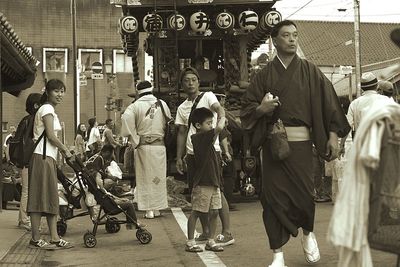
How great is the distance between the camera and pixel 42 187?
824 centimetres

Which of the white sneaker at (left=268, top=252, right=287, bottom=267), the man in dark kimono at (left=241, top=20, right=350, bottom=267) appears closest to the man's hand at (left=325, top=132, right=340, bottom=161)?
the man in dark kimono at (left=241, top=20, right=350, bottom=267)

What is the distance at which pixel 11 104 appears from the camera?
42.0 meters

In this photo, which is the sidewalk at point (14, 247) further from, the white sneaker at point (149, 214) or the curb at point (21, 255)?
the white sneaker at point (149, 214)

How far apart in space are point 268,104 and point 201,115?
1873 mm

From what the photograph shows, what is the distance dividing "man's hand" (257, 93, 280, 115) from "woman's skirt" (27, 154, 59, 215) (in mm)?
3126

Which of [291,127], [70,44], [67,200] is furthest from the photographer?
[70,44]

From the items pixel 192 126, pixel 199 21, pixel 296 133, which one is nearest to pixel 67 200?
pixel 192 126

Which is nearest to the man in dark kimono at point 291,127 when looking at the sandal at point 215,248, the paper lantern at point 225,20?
the sandal at point 215,248

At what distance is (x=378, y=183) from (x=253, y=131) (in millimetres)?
2509

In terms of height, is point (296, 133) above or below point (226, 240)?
above

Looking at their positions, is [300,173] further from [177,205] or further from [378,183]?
[177,205]

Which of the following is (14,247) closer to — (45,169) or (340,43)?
(45,169)

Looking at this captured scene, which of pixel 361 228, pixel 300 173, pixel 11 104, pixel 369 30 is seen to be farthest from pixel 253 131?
pixel 369 30

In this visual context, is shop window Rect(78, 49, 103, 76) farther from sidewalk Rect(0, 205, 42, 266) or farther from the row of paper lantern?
sidewalk Rect(0, 205, 42, 266)
